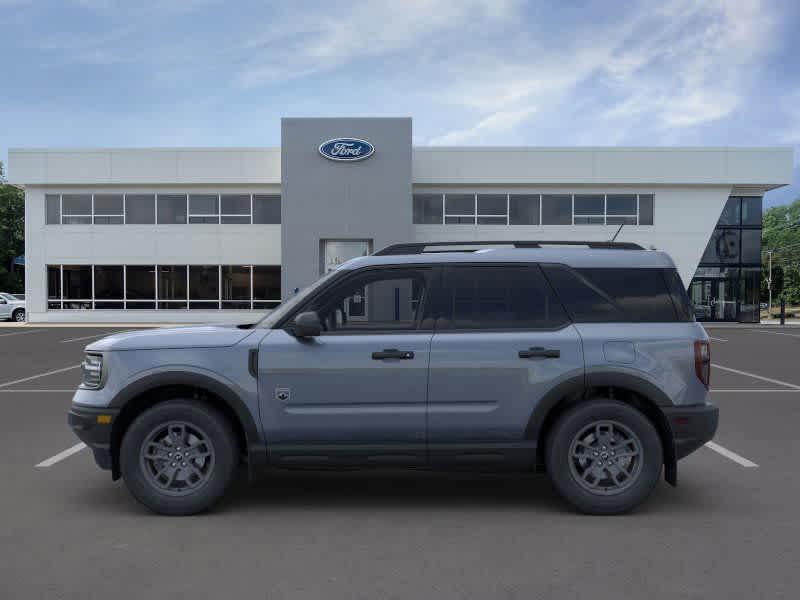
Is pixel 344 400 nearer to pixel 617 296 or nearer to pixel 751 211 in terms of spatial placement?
pixel 617 296

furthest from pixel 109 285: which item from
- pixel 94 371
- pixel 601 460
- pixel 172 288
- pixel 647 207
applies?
pixel 601 460

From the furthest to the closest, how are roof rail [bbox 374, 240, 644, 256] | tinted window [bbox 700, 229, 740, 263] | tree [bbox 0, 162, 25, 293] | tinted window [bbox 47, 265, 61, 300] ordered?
tree [bbox 0, 162, 25, 293]
tinted window [bbox 700, 229, 740, 263]
tinted window [bbox 47, 265, 61, 300]
roof rail [bbox 374, 240, 644, 256]

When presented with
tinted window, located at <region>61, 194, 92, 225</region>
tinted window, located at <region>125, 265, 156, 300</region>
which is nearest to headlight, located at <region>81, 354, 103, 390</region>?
tinted window, located at <region>125, 265, 156, 300</region>

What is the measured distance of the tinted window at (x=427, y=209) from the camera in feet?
107

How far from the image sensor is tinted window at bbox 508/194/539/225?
108 ft

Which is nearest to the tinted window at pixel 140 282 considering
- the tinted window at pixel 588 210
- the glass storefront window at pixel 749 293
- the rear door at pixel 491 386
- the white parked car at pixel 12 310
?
the white parked car at pixel 12 310

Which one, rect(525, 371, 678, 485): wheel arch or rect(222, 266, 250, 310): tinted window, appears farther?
rect(222, 266, 250, 310): tinted window

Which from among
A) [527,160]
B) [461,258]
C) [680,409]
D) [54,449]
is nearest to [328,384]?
[461,258]

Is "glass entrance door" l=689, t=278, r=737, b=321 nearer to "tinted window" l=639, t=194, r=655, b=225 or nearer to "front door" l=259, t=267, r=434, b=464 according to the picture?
"tinted window" l=639, t=194, r=655, b=225

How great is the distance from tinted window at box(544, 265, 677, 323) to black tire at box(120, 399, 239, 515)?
2.55 meters

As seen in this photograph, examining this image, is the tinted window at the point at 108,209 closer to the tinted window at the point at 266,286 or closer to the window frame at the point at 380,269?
the tinted window at the point at 266,286

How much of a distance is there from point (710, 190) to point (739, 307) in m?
5.63

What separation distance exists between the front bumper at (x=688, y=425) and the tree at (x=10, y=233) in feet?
226

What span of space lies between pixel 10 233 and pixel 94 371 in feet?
228
